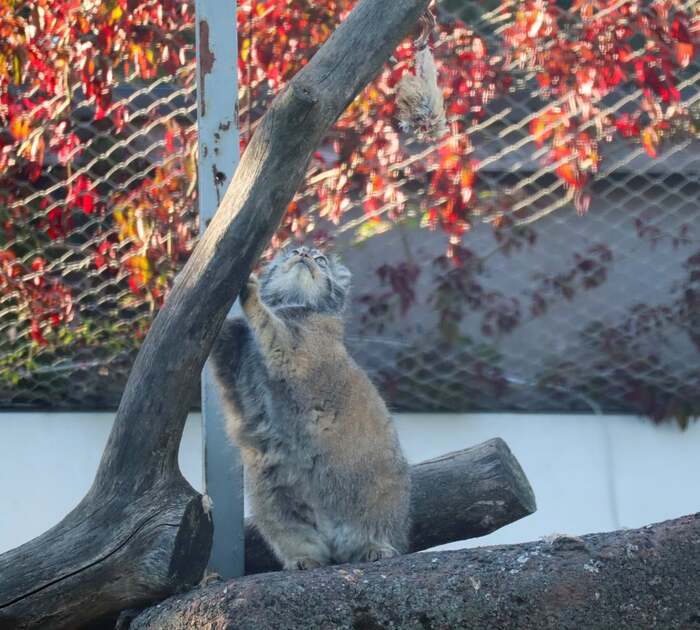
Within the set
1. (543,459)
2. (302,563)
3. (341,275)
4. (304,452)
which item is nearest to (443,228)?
(341,275)

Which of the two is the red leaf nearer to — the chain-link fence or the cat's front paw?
the chain-link fence

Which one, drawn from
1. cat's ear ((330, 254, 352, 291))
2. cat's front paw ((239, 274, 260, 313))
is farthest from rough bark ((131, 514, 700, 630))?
cat's ear ((330, 254, 352, 291))

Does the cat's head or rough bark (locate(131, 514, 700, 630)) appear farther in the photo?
the cat's head

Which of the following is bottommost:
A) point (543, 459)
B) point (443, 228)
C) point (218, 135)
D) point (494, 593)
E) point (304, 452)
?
point (543, 459)

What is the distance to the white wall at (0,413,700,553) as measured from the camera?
5348 millimetres

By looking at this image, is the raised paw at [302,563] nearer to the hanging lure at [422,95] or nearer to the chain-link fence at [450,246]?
the hanging lure at [422,95]

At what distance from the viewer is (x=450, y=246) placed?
4930mm

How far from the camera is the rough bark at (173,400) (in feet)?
10.5

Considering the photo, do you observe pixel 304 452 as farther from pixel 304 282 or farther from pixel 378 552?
pixel 304 282

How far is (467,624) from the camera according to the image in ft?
9.73

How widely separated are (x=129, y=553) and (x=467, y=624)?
2.78ft

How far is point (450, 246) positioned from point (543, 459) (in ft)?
3.55

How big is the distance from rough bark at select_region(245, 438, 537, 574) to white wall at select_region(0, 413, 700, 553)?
1.40 meters

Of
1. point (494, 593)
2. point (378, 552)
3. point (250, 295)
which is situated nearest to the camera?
point (494, 593)
